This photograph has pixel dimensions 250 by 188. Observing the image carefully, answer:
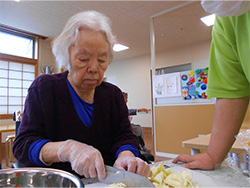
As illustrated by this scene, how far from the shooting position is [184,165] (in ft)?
2.48

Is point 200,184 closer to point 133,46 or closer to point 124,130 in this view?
point 124,130

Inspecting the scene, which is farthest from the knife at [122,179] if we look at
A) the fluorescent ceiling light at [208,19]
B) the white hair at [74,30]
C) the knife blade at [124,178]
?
the fluorescent ceiling light at [208,19]

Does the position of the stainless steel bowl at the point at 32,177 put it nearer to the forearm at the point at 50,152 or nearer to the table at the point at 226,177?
the forearm at the point at 50,152

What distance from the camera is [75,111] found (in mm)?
825

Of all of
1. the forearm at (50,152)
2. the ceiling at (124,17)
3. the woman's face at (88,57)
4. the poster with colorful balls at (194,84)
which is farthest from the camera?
the ceiling at (124,17)

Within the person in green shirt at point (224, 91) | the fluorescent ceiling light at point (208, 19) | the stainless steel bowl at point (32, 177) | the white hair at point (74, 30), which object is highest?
the fluorescent ceiling light at point (208, 19)

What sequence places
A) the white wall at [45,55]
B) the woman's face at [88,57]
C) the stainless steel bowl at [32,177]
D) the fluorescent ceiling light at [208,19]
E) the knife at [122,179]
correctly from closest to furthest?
the stainless steel bowl at [32,177] < the knife at [122,179] < the woman's face at [88,57] < the fluorescent ceiling light at [208,19] < the white wall at [45,55]

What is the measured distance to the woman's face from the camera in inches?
29.6

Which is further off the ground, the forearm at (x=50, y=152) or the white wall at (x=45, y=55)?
the white wall at (x=45, y=55)

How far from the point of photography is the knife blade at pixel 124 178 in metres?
0.53

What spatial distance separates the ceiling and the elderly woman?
3063 mm

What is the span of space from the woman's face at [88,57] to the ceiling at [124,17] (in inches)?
121

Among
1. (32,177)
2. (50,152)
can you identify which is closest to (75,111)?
(50,152)

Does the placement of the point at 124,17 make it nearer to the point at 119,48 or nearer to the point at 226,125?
the point at 119,48
